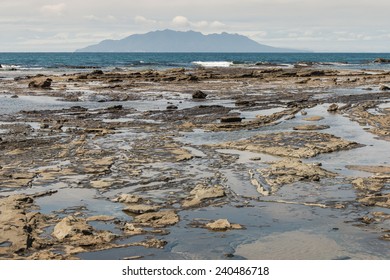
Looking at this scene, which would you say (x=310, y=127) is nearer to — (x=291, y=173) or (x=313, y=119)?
(x=313, y=119)

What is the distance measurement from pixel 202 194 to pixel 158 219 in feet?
6.47

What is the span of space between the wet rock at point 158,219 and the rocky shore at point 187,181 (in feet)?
0.15

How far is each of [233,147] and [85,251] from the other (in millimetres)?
10617

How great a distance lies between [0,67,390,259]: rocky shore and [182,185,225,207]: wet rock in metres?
0.03

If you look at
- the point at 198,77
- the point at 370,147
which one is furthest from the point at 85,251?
the point at 198,77

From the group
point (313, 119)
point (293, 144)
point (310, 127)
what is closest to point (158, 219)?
point (293, 144)

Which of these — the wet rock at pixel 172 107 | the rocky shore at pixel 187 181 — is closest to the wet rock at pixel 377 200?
the rocky shore at pixel 187 181

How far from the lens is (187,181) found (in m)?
14.3

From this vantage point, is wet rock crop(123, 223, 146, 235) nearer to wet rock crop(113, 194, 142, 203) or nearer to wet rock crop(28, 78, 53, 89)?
wet rock crop(113, 194, 142, 203)

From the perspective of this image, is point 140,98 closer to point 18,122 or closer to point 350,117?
point 18,122

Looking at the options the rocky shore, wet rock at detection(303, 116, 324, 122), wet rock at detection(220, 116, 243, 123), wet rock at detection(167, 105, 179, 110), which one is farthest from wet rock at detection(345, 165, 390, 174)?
wet rock at detection(167, 105, 179, 110)

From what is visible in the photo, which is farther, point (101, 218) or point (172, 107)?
point (172, 107)

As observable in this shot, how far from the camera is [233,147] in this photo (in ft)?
62.5

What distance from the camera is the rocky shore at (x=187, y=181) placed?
980cm
